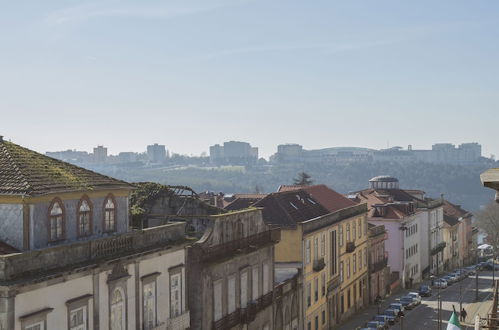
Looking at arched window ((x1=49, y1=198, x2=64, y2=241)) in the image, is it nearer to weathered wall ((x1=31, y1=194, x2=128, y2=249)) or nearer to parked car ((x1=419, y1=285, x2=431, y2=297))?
weathered wall ((x1=31, y1=194, x2=128, y2=249))

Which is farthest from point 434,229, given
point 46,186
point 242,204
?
point 46,186

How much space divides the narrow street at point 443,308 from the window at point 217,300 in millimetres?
22204

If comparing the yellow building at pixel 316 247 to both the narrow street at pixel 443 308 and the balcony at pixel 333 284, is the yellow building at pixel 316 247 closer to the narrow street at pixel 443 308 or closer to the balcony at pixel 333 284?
the balcony at pixel 333 284

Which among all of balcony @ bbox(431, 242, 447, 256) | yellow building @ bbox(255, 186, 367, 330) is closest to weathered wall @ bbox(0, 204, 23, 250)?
yellow building @ bbox(255, 186, 367, 330)

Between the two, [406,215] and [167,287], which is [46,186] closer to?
[167,287]

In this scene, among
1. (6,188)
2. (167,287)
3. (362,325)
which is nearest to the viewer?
(6,188)

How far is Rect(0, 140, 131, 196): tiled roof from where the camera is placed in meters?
23.0

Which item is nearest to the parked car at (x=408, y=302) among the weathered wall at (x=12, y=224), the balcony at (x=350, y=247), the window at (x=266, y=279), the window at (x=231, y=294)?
the balcony at (x=350, y=247)

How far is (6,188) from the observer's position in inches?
901

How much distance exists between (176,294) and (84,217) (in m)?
6.86

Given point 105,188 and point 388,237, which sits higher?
point 105,188

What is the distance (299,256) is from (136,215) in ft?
57.8

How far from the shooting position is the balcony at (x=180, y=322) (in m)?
→ 29.5

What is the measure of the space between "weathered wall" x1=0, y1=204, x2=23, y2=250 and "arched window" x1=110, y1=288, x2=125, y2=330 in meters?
4.32
